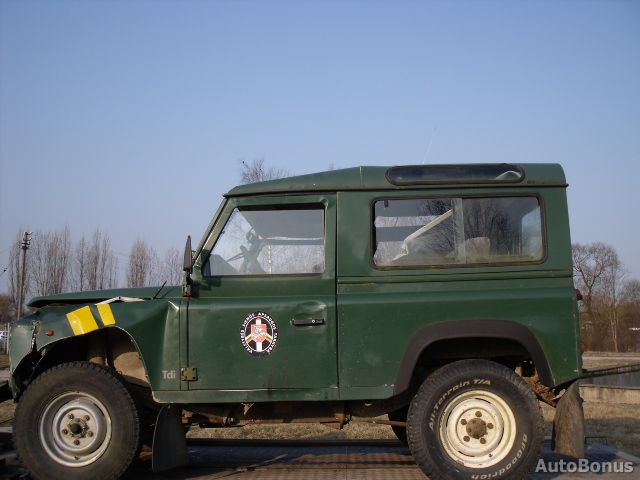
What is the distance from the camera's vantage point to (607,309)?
41.5 m

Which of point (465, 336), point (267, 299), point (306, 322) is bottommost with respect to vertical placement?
point (465, 336)

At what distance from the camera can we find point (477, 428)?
15.3 feet

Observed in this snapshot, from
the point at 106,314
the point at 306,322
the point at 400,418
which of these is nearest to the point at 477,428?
the point at 400,418

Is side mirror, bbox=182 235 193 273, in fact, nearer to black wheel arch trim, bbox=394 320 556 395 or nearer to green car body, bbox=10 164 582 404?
green car body, bbox=10 164 582 404

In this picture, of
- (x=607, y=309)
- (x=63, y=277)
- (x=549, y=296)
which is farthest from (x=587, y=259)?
(x=549, y=296)

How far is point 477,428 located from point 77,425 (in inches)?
117

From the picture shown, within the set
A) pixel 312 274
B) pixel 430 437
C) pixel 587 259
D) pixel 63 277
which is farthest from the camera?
pixel 587 259

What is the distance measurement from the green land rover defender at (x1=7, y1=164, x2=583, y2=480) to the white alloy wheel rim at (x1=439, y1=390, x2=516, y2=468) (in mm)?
10

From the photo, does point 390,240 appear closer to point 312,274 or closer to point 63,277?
point 312,274

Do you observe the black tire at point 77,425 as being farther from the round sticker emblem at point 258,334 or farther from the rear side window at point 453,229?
the rear side window at point 453,229

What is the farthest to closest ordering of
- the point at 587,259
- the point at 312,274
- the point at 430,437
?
the point at 587,259
the point at 312,274
the point at 430,437

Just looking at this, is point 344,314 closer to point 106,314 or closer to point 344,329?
point 344,329

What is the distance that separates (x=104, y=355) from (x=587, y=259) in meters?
44.2

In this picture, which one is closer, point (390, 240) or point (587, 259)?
point (390, 240)
